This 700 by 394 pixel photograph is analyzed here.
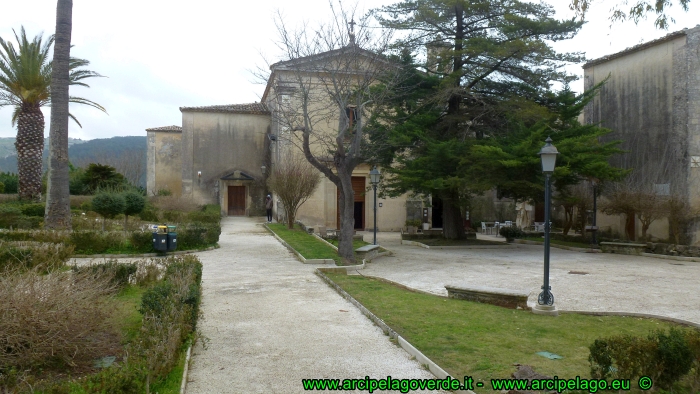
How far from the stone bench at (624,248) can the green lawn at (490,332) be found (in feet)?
42.6

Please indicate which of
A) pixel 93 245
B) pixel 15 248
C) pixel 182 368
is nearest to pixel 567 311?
pixel 182 368

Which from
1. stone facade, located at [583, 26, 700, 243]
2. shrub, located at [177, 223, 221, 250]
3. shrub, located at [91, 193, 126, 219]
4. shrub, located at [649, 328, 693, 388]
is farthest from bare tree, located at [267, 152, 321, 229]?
shrub, located at [649, 328, 693, 388]

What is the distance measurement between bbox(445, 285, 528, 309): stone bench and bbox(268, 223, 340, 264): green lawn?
18.1 feet

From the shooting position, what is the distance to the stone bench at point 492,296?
29.2 ft

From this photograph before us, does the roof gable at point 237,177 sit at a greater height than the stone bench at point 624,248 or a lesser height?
greater

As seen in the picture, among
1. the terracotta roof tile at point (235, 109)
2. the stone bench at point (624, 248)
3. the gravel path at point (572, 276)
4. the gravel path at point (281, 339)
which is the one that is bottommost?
the gravel path at point (281, 339)

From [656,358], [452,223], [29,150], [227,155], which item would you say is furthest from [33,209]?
[656,358]

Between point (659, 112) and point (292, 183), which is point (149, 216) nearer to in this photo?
point (292, 183)

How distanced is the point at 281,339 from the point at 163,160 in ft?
125

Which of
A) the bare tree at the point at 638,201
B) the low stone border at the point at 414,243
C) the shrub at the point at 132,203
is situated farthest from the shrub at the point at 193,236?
the bare tree at the point at 638,201

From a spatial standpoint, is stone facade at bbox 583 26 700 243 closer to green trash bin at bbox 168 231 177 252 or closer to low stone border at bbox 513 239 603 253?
low stone border at bbox 513 239 603 253

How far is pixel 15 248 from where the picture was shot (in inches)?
434

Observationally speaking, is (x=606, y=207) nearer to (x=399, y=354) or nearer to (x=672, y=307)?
(x=672, y=307)

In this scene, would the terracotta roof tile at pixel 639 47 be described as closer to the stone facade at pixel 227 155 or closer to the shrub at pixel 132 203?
the stone facade at pixel 227 155
